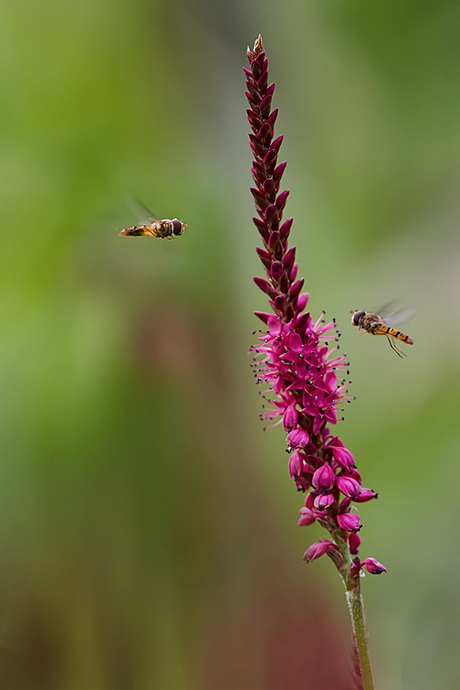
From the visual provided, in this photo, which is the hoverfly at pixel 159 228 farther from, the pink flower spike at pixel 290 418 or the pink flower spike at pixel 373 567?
the pink flower spike at pixel 373 567

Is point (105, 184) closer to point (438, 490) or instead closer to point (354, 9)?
point (354, 9)

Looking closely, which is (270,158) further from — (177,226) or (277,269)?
(177,226)

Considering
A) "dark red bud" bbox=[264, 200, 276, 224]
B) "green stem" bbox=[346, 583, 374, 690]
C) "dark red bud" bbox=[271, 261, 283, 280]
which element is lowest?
"green stem" bbox=[346, 583, 374, 690]

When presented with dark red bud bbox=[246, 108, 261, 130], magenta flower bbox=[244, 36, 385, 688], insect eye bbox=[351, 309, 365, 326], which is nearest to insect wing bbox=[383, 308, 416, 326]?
insect eye bbox=[351, 309, 365, 326]

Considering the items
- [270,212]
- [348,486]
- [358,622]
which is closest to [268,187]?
[270,212]

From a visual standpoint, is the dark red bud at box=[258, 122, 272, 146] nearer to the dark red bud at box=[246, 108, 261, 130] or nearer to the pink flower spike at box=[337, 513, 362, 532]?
the dark red bud at box=[246, 108, 261, 130]

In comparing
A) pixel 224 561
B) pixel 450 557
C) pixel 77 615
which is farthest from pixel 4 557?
pixel 450 557
